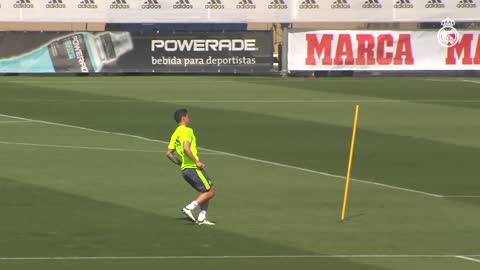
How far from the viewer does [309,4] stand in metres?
50.1

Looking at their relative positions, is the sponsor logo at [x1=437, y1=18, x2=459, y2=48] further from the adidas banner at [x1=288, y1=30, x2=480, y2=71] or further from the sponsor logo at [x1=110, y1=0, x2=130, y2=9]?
the sponsor logo at [x1=110, y1=0, x2=130, y2=9]

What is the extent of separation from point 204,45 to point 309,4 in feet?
15.9

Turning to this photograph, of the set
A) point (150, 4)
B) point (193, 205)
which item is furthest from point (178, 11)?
point (193, 205)

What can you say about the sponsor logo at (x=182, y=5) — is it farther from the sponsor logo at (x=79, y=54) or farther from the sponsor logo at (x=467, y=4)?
the sponsor logo at (x=467, y=4)

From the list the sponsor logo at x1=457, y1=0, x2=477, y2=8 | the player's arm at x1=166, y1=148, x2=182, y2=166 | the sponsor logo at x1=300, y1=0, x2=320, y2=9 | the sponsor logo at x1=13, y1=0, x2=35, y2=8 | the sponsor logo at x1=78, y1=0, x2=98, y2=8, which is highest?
the player's arm at x1=166, y1=148, x2=182, y2=166

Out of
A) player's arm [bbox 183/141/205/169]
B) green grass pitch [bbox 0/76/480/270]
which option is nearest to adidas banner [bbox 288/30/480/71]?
green grass pitch [bbox 0/76/480/270]

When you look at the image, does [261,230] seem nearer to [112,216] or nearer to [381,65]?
[112,216]

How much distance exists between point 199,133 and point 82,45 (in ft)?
56.1

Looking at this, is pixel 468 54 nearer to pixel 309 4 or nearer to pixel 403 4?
pixel 403 4

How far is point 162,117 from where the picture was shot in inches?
1371

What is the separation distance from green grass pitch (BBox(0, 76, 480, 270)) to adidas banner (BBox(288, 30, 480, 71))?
4751 mm

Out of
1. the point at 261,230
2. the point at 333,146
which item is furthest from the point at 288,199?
the point at 333,146

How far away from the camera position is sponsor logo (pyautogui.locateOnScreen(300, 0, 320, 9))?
50000 mm

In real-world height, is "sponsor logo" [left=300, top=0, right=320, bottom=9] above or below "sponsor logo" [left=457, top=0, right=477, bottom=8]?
above
